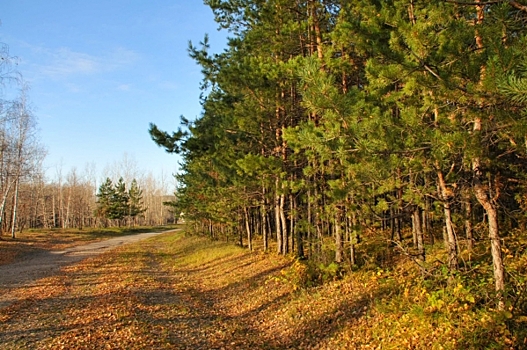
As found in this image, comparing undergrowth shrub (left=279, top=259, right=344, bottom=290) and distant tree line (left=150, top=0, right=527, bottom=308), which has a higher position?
distant tree line (left=150, top=0, right=527, bottom=308)

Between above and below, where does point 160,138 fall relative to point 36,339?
above

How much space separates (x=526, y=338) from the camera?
4.64 m

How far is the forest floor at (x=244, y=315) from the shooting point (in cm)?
591

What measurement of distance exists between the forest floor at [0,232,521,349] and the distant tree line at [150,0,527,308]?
1.00 meters

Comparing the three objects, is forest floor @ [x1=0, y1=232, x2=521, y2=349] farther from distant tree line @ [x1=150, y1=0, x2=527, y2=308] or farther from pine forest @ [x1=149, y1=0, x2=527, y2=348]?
distant tree line @ [x1=150, y1=0, x2=527, y2=308]

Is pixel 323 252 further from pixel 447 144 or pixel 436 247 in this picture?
pixel 447 144

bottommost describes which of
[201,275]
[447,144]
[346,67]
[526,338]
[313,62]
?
[201,275]

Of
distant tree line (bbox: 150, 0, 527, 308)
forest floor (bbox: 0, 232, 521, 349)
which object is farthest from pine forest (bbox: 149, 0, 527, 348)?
forest floor (bbox: 0, 232, 521, 349)

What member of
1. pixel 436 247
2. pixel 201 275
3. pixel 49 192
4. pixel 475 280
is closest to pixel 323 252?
pixel 436 247

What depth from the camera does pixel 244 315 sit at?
9.30 metres

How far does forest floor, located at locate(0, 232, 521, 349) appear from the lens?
233 inches

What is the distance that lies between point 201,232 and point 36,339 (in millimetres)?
→ 26096

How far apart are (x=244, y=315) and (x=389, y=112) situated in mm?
6225

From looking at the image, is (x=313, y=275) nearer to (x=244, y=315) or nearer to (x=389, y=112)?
(x=244, y=315)
